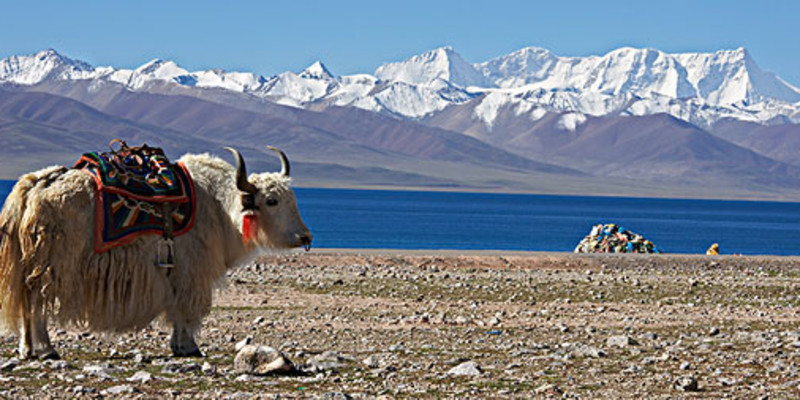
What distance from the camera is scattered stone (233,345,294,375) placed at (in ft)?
Result: 29.3

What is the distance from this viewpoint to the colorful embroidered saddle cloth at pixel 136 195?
9.85 m

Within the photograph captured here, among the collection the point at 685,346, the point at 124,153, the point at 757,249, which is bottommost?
the point at 757,249

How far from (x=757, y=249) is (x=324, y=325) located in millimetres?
65817

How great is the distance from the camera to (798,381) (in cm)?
870

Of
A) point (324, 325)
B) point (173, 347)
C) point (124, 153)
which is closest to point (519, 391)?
point (173, 347)

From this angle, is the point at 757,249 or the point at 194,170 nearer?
the point at 194,170

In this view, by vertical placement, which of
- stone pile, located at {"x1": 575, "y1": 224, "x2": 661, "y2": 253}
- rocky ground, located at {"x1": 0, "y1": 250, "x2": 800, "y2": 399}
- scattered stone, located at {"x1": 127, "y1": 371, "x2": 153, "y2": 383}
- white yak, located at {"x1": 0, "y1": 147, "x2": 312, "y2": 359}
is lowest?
stone pile, located at {"x1": 575, "y1": 224, "x2": 661, "y2": 253}

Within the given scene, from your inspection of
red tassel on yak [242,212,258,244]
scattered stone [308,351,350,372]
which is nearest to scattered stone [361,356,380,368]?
scattered stone [308,351,350,372]

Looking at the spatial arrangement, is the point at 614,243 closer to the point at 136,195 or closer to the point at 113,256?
the point at 136,195

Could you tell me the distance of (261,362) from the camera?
901 centimetres

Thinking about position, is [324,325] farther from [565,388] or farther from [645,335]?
[565,388]

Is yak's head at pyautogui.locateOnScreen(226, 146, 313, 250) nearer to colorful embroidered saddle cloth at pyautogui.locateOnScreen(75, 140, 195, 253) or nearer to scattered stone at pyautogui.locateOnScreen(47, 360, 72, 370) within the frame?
colorful embroidered saddle cloth at pyautogui.locateOnScreen(75, 140, 195, 253)

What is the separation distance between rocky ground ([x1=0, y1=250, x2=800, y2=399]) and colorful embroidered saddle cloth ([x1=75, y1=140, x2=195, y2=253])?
93 cm

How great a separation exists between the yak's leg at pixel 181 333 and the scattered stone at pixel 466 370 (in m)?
2.27
